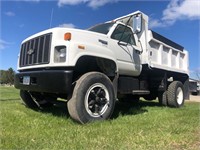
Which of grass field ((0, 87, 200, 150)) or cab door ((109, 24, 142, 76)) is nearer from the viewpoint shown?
grass field ((0, 87, 200, 150))

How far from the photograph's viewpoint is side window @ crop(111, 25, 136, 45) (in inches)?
262

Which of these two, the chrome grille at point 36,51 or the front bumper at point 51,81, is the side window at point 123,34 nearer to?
the chrome grille at point 36,51

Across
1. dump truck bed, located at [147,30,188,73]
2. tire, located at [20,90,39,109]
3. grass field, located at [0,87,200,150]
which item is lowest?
grass field, located at [0,87,200,150]

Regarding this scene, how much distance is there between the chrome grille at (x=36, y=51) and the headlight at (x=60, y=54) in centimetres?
17

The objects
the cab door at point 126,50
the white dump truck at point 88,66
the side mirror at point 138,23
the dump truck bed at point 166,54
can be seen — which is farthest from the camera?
the dump truck bed at point 166,54

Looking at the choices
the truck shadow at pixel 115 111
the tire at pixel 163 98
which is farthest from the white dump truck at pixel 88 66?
the tire at pixel 163 98

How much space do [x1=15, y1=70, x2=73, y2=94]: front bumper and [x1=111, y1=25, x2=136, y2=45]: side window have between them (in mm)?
1986

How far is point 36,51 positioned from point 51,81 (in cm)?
103

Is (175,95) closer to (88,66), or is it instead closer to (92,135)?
(88,66)

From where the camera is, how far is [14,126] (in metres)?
4.66

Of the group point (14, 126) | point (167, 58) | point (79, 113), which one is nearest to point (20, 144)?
point (14, 126)

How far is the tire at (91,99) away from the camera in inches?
196

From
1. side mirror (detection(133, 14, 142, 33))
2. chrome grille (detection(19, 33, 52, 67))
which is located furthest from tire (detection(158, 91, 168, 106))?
chrome grille (detection(19, 33, 52, 67))

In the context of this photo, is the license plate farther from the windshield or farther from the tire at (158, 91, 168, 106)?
the tire at (158, 91, 168, 106)
